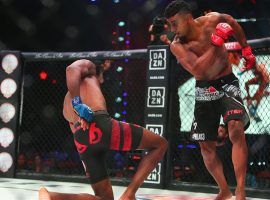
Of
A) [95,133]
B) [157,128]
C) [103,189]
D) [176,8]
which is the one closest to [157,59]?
[157,128]

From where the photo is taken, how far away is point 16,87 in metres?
5.11

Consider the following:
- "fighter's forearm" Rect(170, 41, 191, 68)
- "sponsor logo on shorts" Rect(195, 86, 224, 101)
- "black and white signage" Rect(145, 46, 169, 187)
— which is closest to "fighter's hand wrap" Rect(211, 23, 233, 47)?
"fighter's forearm" Rect(170, 41, 191, 68)

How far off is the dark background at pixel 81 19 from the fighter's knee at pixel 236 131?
430 cm

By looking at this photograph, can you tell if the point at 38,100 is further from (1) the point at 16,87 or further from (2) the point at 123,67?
(1) the point at 16,87

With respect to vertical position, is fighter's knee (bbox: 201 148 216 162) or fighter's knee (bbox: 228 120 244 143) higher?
fighter's knee (bbox: 228 120 244 143)

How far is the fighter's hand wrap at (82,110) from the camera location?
8.57 ft

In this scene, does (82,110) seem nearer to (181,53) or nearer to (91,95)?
(91,95)

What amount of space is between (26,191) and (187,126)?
5.73 feet

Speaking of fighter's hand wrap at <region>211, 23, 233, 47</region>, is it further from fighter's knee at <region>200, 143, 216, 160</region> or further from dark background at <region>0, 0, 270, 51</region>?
dark background at <region>0, 0, 270, 51</region>

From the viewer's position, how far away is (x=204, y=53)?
10.7 ft

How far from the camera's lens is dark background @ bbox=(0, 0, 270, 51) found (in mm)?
7418

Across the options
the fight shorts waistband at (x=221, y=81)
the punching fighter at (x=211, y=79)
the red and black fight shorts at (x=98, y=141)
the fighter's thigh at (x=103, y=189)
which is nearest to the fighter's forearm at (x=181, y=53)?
the punching fighter at (x=211, y=79)

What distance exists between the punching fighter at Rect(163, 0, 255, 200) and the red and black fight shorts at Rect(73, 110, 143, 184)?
817 mm

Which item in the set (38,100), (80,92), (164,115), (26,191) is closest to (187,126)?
(164,115)
